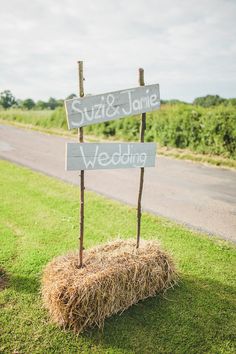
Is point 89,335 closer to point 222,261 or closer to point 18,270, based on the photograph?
point 18,270

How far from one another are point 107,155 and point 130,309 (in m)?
1.93

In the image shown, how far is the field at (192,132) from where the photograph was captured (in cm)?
1324

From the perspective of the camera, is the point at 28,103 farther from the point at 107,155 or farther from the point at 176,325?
the point at 176,325

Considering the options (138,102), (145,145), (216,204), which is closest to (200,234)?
(216,204)

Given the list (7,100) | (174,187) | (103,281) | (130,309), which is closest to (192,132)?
(174,187)

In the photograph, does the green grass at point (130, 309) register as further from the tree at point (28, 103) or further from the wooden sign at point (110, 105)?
the tree at point (28, 103)

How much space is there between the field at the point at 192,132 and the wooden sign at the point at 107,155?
8.88 metres

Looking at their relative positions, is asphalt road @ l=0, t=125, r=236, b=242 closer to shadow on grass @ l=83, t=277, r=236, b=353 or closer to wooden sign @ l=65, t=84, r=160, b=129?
shadow on grass @ l=83, t=277, r=236, b=353

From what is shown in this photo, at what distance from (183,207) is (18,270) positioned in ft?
13.9

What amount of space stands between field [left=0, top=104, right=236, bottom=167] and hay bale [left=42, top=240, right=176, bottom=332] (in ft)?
28.9

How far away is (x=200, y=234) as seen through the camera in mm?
6375

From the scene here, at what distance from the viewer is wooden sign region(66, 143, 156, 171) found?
3.86 m

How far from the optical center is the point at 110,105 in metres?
4.02

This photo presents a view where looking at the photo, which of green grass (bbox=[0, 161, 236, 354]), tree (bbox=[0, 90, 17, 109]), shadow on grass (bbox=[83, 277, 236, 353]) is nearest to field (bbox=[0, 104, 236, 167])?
green grass (bbox=[0, 161, 236, 354])
